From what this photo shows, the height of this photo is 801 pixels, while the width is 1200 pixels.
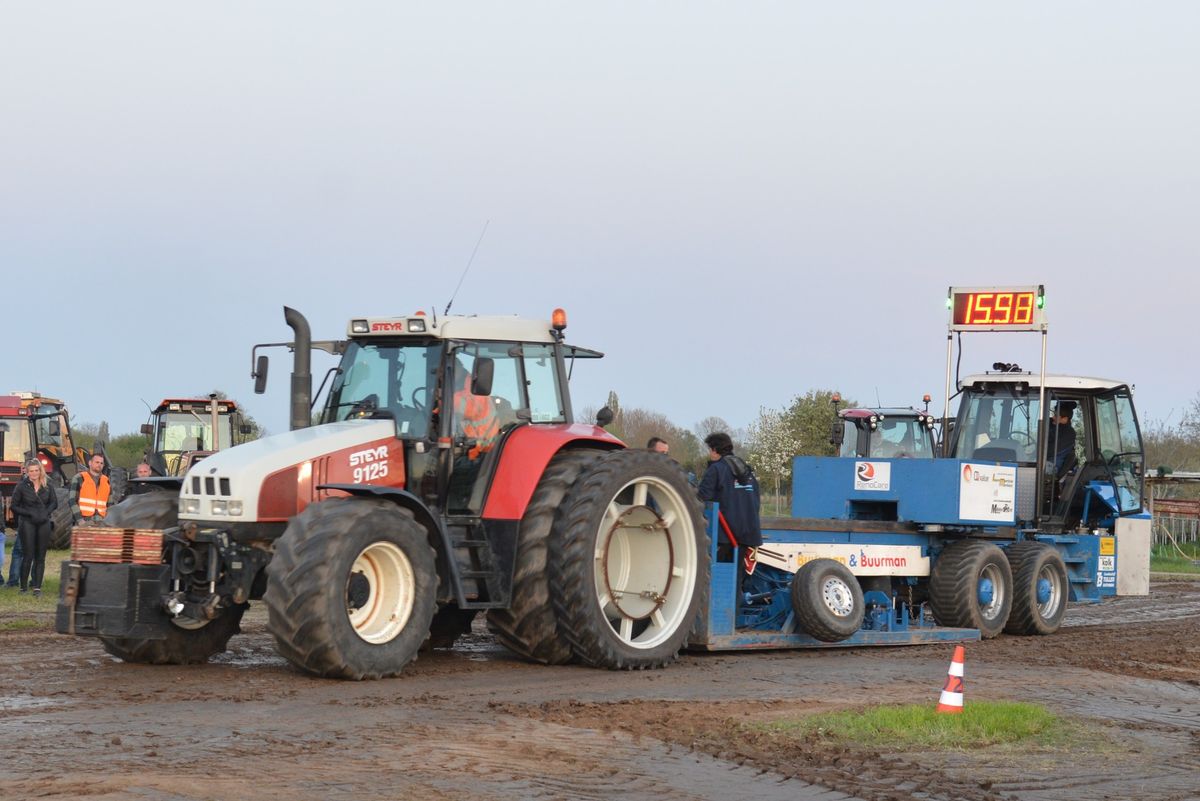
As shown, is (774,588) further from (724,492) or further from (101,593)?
(101,593)

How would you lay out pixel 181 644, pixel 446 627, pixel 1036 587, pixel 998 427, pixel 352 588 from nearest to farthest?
pixel 352 588, pixel 181 644, pixel 446 627, pixel 1036 587, pixel 998 427

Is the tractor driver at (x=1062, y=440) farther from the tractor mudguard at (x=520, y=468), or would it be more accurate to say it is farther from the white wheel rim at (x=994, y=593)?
Answer: the tractor mudguard at (x=520, y=468)

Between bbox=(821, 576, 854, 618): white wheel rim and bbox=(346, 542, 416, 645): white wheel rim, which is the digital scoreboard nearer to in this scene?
bbox=(821, 576, 854, 618): white wheel rim

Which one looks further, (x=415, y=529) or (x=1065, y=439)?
(x=1065, y=439)

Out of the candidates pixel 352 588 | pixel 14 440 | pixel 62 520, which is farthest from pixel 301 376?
pixel 14 440

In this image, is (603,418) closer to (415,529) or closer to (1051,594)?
(415,529)

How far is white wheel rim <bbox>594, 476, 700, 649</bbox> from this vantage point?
1181 cm

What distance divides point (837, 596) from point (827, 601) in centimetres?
19

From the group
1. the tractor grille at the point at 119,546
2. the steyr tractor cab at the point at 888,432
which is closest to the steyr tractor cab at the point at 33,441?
the steyr tractor cab at the point at 888,432

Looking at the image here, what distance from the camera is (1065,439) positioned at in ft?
58.2

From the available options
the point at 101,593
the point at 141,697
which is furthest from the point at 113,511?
the point at 141,697

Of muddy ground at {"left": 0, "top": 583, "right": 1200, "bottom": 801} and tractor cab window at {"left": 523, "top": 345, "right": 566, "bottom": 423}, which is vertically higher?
tractor cab window at {"left": 523, "top": 345, "right": 566, "bottom": 423}

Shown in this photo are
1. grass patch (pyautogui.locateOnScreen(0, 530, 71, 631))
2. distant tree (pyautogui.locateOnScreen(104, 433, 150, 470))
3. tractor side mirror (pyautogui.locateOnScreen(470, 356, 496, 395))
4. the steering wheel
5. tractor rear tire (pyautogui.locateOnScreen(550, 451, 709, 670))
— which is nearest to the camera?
tractor side mirror (pyautogui.locateOnScreen(470, 356, 496, 395))

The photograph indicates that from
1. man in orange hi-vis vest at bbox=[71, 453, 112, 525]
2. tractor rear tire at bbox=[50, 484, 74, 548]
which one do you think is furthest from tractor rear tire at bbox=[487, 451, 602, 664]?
tractor rear tire at bbox=[50, 484, 74, 548]
